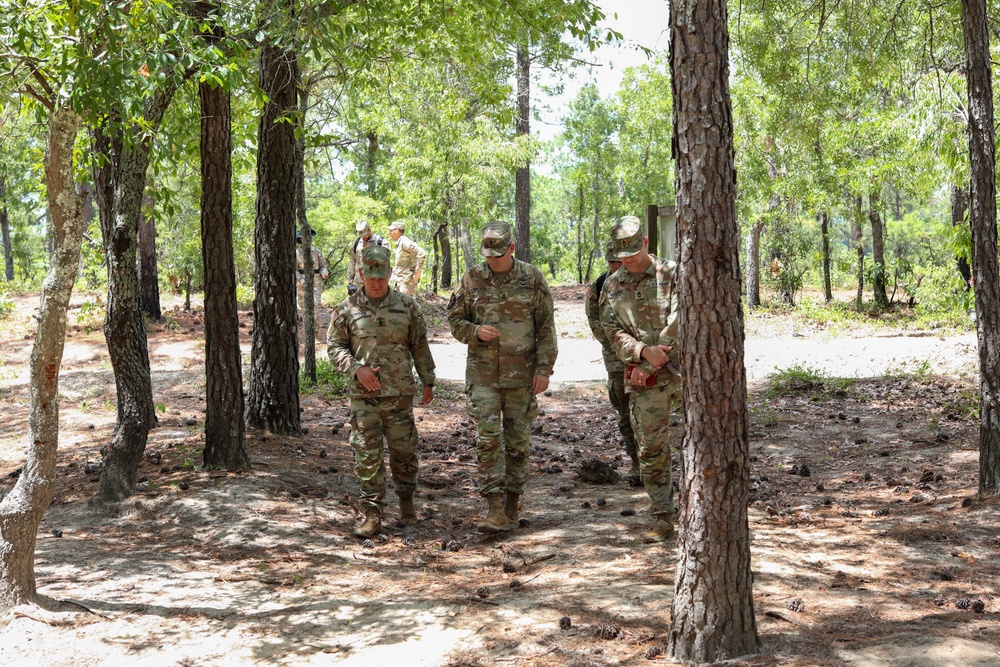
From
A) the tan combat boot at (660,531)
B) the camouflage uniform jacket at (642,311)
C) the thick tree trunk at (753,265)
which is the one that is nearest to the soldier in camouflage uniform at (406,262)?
the camouflage uniform jacket at (642,311)

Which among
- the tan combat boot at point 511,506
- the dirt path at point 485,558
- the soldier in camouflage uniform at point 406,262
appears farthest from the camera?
the soldier in camouflage uniform at point 406,262

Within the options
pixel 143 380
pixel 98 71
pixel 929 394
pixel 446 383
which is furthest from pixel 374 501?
pixel 929 394

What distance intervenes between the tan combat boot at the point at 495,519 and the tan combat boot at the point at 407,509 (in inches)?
29.1

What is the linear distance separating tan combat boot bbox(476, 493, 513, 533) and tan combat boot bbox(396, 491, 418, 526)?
0.74 m

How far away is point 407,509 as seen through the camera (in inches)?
297

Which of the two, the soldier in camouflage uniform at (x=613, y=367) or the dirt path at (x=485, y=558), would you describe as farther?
the soldier in camouflage uniform at (x=613, y=367)

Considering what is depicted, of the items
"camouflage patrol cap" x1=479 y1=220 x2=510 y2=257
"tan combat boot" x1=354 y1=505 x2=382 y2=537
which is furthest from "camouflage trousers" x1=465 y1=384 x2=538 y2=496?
"camouflage patrol cap" x1=479 y1=220 x2=510 y2=257

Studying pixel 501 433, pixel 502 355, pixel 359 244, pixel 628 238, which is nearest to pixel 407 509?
pixel 501 433

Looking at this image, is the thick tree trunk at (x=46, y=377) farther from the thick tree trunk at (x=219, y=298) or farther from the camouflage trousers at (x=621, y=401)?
the camouflage trousers at (x=621, y=401)

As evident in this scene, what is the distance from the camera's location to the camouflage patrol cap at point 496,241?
692 centimetres

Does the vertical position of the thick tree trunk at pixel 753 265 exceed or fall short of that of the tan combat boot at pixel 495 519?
it exceeds it

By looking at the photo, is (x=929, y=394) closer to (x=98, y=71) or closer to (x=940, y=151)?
(x=940, y=151)

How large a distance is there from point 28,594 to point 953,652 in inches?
195

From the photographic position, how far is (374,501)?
23.6 ft
